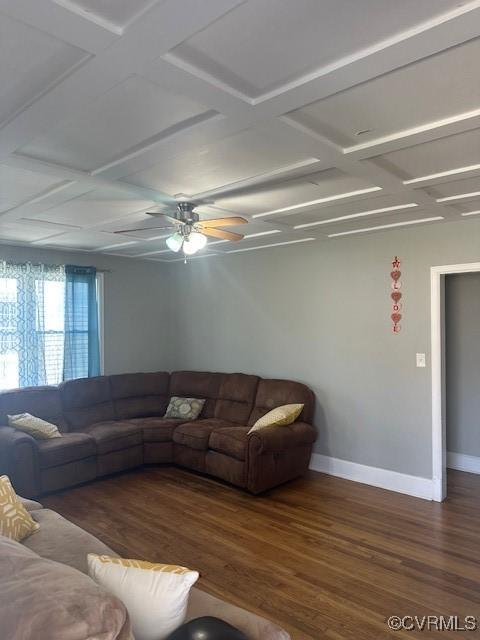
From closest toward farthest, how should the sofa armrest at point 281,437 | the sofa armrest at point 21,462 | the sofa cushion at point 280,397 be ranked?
the sofa armrest at point 21,462 → the sofa armrest at point 281,437 → the sofa cushion at point 280,397

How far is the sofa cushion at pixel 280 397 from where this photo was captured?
4.74 meters

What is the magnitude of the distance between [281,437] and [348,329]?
53.4 inches

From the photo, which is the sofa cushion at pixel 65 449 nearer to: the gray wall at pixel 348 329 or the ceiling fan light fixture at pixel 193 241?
the gray wall at pixel 348 329

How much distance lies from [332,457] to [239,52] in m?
4.16

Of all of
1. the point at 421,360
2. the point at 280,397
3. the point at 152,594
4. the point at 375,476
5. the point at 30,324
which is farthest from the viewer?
the point at 30,324

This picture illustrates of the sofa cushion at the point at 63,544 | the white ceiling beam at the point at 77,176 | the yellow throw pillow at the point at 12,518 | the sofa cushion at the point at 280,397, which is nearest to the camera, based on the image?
the sofa cushion at the point at 63,544

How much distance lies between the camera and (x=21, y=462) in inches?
154

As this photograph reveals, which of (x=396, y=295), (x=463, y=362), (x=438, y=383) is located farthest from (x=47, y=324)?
(x=463, y=362)

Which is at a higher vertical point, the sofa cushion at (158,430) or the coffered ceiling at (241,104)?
the coffered ceiling at (241,104)

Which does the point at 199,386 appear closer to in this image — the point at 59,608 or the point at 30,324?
the point at 30,324

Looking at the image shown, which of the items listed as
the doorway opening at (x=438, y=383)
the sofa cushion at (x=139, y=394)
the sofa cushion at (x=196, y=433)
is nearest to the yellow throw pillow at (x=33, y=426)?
the sofa cushion at (x=139, y=394)

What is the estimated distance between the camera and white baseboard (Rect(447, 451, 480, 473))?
→ 190 inches

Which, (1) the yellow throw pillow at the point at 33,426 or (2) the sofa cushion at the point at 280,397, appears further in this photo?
(2) the sofa cushion at the point at 280,397

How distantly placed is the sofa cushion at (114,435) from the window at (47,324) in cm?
92
